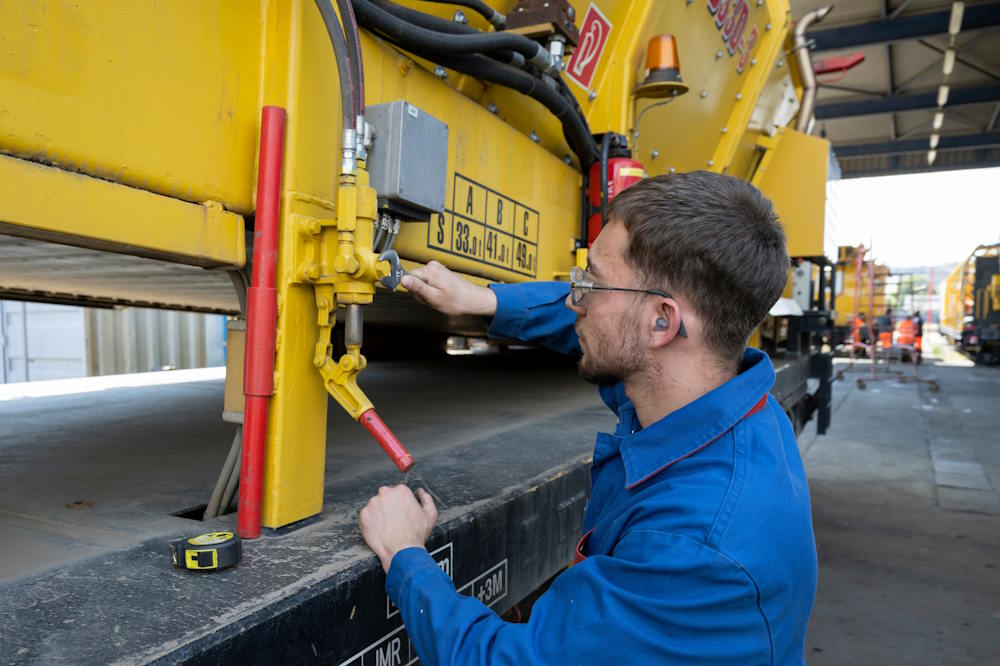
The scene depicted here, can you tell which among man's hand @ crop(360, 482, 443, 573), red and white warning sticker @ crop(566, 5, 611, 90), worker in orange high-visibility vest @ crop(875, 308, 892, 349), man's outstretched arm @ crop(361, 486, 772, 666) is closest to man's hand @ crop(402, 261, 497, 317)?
man's hand @ crop(360, 482, 443, 573)

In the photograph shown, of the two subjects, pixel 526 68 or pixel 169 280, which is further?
pixel 169 280

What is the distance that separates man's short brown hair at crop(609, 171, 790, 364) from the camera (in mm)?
1028

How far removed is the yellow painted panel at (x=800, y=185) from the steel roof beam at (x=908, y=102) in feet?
37.6

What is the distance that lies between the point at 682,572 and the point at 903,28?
12546 millimetres

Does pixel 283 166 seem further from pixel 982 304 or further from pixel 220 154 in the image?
pixel 982 304

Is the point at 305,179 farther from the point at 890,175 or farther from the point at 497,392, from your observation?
the point at 890,175

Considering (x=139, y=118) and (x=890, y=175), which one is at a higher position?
(x=890, y=175)

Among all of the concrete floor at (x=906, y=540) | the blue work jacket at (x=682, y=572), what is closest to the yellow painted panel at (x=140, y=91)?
the blue work jacket at (x=682, y=572)

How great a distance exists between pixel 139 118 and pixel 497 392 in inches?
108

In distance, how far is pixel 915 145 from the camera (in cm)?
1728

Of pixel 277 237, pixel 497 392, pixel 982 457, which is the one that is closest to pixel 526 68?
pixel 277 237

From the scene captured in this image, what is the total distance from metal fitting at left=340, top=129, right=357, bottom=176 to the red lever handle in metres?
0.40

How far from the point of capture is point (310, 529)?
119cm

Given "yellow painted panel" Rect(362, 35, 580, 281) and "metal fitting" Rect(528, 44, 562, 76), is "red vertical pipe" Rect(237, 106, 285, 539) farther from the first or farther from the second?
"metal fitting" Rect(528, 44, 562, 76)
